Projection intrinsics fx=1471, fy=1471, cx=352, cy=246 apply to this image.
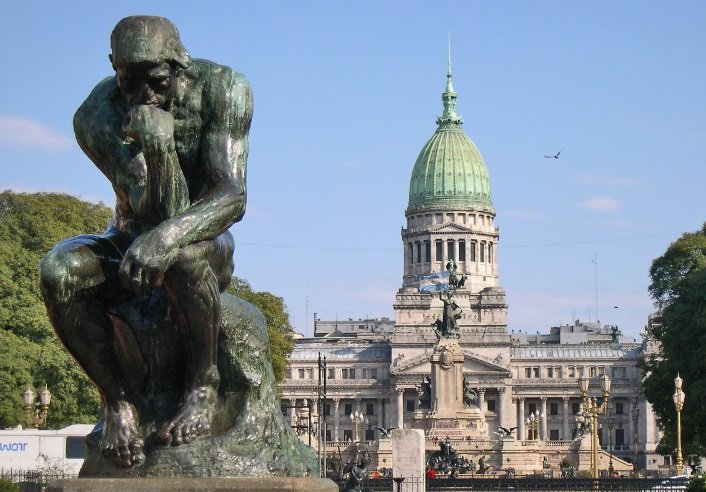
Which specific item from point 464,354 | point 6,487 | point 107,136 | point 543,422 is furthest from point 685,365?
point 543,422

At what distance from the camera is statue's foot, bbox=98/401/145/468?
863cm

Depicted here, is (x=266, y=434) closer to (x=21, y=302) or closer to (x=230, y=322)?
(x=230, y=322)

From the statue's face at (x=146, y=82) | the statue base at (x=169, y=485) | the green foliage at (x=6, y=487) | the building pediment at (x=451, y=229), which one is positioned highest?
the building pediment at (x=451, y=229)

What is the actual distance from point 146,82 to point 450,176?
178 m

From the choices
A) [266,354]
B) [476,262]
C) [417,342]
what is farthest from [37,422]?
[476,262]

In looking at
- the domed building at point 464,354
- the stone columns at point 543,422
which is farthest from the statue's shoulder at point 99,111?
the stone columns at point 543,422

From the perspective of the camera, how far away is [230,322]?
9.20m

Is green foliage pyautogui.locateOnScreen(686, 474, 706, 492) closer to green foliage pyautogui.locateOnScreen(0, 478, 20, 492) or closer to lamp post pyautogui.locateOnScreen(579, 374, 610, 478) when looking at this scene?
green foliage pyautogui.locateOnScreen(0, 478, 20, 492)

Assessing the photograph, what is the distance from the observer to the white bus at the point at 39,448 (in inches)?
1777

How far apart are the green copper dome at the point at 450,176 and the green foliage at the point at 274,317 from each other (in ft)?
305

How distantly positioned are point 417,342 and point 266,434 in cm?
16328

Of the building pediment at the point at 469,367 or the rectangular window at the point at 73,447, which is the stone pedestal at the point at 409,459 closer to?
the rectangular window at the point at 73,447

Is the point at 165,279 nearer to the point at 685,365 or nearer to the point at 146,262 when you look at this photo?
the point at 146,262

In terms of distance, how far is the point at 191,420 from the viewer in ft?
28.6
